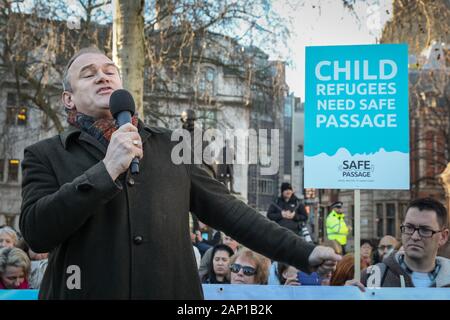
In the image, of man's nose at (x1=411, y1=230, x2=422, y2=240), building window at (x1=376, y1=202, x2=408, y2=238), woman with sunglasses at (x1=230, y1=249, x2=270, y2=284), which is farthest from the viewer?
building window at (x1=376, y1=202, x2=408, y2=238)

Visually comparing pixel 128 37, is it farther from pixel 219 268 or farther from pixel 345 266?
pixel 345 266

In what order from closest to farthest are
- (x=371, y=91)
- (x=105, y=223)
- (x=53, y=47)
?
(x=105, y=223)
(x=371, y=91)
(x=53, y=47)

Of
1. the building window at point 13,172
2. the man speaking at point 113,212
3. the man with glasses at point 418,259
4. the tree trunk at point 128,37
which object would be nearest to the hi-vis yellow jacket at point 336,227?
the tree trunk at point 128,37

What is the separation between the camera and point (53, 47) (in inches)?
559

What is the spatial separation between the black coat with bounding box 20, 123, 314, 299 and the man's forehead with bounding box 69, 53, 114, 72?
0.90 ft

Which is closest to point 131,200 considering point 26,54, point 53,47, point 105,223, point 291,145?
point 105,223

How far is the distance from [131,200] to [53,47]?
12514mm

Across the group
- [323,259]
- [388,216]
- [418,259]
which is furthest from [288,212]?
[388,216]

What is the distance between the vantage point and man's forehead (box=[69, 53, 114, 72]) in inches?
104

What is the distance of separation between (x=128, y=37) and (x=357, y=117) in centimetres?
468

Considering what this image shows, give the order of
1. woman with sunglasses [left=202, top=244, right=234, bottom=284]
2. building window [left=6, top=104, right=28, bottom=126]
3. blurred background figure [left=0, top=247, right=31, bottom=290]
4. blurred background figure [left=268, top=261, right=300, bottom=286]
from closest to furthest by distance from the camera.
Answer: blurred background figure [left=0, top=247, right=31, bottom=290], blurred background figure [left=268, top=261, right=300, bottom=286], woman with sunglasses [left=202, top=244, right=234, bottom=284], building window [left=6, top=104, right=28, bottom=126]

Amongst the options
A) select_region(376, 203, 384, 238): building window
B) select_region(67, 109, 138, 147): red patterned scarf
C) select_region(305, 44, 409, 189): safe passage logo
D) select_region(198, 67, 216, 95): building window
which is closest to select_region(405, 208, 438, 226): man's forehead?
select_region(305, 44, 409, 189): safe passage logo

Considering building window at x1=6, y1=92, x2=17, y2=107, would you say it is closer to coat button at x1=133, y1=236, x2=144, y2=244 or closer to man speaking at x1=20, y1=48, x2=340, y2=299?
man speaking at x1=20, y1=48, x2=340, y2=299
